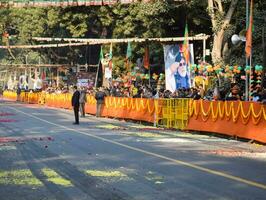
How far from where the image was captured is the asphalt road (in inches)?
356

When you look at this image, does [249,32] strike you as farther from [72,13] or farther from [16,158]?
[72,13]

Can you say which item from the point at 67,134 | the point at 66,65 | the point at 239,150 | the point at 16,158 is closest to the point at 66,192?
the point at 16,158

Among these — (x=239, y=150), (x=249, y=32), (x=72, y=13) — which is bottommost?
(x=239, y=150)

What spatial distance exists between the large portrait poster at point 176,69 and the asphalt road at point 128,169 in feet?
47.5

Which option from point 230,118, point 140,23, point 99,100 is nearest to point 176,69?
point 99,100

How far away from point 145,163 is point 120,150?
106 inches

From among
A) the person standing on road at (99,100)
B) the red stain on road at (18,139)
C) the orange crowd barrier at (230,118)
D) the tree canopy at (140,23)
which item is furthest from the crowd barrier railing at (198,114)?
the red stain on road at (18,139)

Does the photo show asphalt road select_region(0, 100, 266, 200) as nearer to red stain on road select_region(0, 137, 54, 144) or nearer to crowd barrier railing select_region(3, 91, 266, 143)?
red stain on road select_region(0, 137, 54, 144)

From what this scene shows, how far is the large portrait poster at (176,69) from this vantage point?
3319 centimetres

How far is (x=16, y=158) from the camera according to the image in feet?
43.6

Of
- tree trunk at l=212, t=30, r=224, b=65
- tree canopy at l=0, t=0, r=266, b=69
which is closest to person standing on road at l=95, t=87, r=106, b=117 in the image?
tree canopy at l=0, t=0, r=266, b=69

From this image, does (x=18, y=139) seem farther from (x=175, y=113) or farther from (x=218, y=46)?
(x=218, y=46)

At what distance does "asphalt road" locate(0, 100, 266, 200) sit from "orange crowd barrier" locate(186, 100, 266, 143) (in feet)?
1.91

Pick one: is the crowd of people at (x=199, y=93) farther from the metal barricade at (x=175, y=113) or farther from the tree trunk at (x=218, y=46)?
the tree trunk at (x=218, y=46)
